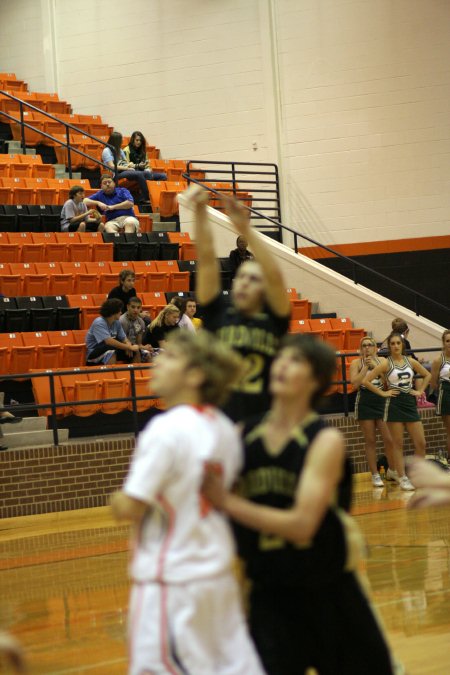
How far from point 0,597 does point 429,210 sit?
40.7 feet

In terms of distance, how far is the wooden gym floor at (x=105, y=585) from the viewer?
5441 mm

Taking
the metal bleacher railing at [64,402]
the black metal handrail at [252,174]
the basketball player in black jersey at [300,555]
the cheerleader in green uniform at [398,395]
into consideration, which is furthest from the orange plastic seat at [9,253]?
the basketball player in black jersey at [300,555]

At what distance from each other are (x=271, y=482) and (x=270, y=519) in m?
0.26

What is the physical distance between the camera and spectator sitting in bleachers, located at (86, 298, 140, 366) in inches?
478

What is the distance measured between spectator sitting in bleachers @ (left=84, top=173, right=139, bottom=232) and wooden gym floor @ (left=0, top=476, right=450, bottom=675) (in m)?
6.18

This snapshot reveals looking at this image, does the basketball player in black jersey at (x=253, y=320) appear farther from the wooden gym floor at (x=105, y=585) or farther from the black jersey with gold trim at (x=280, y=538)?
the wooden gym floor at (x=105, y=585)

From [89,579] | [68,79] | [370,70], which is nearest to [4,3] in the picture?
[68,79]

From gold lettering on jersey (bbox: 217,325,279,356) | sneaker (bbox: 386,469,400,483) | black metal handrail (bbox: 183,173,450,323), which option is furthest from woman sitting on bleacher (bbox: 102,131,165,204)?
gold lettering on jersey (bbox: 217,325,279,356)

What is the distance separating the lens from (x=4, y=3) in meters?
21.3

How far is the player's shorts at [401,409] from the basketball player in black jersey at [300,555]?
7.87m

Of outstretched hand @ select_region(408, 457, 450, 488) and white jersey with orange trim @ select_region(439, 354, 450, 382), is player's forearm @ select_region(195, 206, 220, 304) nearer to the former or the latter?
outstretched hand @ select_region(408, 457, 450, 488)

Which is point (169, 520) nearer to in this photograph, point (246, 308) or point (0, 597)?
point (246, 308)

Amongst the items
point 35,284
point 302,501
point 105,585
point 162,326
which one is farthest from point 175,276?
point 302,501

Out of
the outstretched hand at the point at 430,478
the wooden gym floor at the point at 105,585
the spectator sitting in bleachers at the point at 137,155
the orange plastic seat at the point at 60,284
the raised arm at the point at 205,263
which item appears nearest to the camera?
the outstretched hand at the point at 430,478
